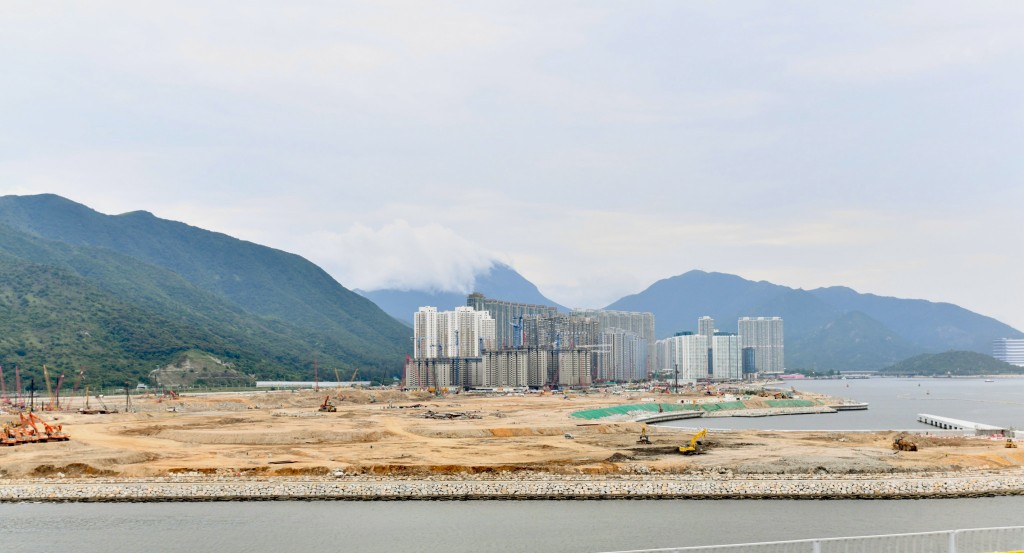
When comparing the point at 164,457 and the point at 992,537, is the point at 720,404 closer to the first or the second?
the point at 164,457

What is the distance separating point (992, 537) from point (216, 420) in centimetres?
10121

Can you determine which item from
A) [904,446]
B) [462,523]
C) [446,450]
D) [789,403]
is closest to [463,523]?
[462,523]

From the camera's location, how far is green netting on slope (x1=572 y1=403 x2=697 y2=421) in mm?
132500

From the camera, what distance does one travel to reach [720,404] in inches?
6644

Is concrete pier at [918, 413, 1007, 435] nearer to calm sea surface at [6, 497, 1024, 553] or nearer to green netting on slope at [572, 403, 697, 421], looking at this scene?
green netting on slope at [572, 403, 697, 421]

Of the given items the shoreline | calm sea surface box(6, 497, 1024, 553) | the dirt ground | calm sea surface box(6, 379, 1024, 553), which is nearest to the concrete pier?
the dirt ground

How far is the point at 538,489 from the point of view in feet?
193

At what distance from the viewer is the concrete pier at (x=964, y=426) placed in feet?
Answer: 325

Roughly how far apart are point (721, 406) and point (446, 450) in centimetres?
9712

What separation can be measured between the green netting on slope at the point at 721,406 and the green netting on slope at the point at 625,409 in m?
2.77

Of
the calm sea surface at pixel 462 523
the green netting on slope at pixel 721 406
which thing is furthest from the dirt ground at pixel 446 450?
the green netting on slope at pixel 721 406

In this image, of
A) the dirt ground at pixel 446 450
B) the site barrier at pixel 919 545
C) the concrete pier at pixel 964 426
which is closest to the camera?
the site barrier at pixel 919 545

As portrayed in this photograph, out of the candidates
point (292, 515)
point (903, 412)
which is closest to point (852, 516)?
point (292, 515)

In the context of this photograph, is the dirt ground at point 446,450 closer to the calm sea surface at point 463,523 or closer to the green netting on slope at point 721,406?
the calm sea surface at point 463,523
